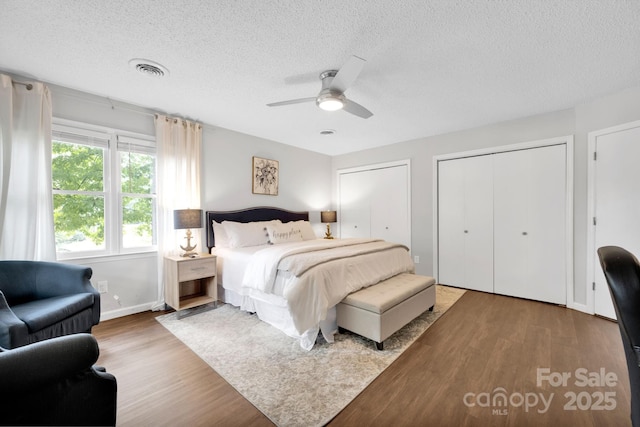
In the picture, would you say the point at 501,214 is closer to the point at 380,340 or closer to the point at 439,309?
the point at 439,309

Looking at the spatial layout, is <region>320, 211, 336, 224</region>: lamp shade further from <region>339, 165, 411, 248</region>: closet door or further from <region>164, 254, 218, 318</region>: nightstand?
<region>164, 254, 218, 318</region>: nightstand

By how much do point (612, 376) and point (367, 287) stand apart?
72.7 inches

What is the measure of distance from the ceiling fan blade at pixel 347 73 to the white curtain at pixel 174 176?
223cm

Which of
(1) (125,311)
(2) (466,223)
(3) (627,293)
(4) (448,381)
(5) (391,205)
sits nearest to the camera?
(3) (627,293)

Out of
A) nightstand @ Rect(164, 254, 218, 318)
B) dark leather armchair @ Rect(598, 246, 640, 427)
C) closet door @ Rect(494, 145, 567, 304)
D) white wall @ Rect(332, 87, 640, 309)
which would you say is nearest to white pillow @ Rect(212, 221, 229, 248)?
nightstand @ Rect(164, 254, 218, 318)

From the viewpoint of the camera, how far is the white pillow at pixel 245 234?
145 inches

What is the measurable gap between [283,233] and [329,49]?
8.80 feet

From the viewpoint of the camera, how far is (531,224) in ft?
11.6

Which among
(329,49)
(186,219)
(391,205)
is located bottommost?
(186,219)

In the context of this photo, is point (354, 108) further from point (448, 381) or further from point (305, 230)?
point (305, 230)

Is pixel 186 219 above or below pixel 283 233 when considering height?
above

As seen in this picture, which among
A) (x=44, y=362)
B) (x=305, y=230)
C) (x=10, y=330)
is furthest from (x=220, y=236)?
(x=44, y=362)

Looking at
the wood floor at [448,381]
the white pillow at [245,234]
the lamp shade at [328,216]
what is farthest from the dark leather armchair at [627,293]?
the lamp shade at [328,216]

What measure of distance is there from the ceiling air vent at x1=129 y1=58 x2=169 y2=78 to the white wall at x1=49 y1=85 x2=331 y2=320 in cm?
99
